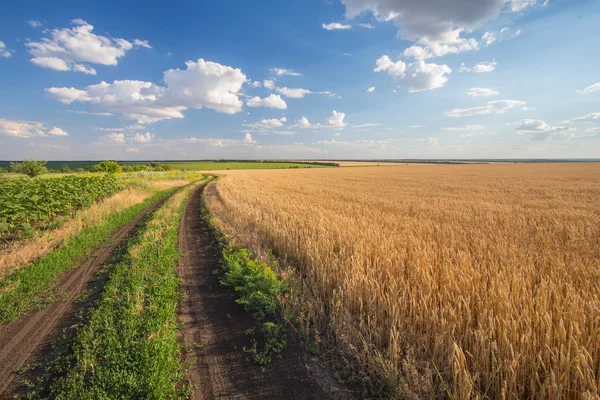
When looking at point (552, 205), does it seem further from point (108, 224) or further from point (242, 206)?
point (108, 224)

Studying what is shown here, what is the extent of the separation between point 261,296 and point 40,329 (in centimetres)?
384

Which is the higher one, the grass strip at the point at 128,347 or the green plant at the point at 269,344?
the grass strip at the point at 128,347

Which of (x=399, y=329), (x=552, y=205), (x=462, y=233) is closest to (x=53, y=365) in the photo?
(x=399, y=329)

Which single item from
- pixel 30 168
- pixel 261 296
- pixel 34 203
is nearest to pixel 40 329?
pixel 261 296

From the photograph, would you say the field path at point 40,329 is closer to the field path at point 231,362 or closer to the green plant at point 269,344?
the field path at point 231,362

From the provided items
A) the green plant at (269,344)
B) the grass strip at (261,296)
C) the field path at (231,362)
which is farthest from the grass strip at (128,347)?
the grass strip at (261,296)

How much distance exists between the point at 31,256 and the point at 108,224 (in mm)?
4876

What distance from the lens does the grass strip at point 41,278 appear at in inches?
213

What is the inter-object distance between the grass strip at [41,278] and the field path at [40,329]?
256 millimetres

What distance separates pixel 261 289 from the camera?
18.5 ft

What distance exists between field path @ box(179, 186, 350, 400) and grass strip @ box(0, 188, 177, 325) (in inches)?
119

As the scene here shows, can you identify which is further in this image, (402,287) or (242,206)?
(242,206)

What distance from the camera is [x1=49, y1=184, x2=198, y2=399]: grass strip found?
328 cm

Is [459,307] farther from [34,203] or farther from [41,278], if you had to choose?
[34,203]
